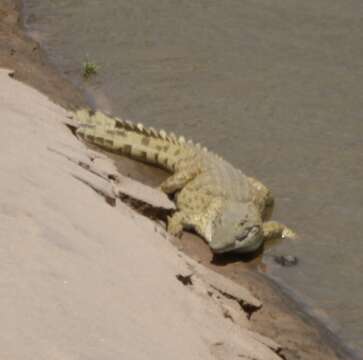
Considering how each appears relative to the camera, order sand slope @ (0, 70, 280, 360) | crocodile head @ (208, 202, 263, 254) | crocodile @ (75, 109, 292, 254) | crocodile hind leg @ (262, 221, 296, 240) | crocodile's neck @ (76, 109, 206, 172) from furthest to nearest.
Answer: crocodile's neck @ (76, 109, 206, 172)
crocodile hind leg @ (262, 221, 296, 240)
crocodile @ (75, 109, 292, 254)
crocodile head @ (208, 202, 263, 254)
sand slope @ (0, 70, 280, 360)

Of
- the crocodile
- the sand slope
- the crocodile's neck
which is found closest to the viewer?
the sand slope

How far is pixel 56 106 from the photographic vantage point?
31.8ft

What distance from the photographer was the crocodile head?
8352mm

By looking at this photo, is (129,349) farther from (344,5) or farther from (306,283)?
(344,5)

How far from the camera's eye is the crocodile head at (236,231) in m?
8.35

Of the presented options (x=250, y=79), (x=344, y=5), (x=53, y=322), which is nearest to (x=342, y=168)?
(x=250, y=79)

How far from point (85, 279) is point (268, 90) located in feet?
23.0

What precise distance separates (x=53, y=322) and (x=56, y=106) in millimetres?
5557

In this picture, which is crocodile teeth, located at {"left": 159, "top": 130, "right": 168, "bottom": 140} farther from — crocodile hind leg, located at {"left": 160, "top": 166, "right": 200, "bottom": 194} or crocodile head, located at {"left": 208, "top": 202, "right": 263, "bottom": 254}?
crocodile head, located at {"left": 208, "top": 202, "right": 263, "bottom": 254}

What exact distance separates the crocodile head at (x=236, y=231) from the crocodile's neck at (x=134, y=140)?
111 cm

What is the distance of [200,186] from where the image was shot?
9242 millimetres

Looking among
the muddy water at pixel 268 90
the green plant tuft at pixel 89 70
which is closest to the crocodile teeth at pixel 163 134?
the muddy water at pixel 268 90

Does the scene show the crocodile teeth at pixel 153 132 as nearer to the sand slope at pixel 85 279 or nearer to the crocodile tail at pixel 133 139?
the crocodile tail at pixel 133 139

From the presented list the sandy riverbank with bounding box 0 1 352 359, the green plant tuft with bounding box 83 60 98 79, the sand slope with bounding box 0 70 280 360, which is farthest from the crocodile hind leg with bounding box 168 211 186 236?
the green plant tuft with bounding box 83 60 98 79
